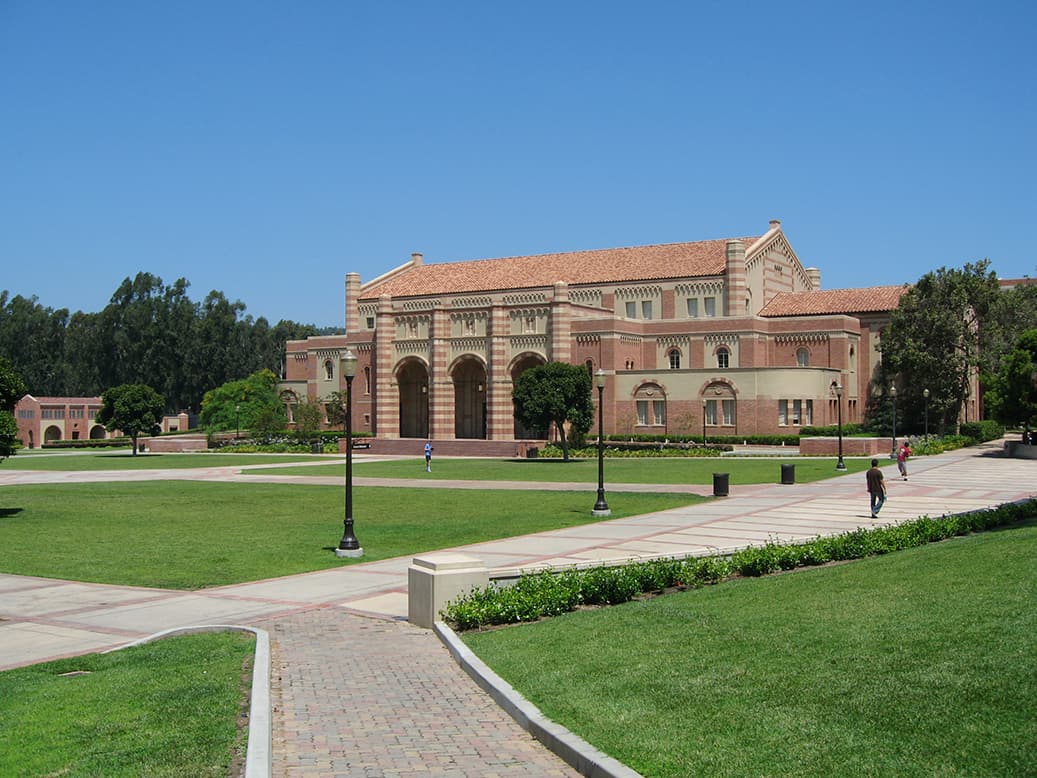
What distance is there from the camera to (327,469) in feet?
172

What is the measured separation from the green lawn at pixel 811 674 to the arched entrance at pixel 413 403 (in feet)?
225

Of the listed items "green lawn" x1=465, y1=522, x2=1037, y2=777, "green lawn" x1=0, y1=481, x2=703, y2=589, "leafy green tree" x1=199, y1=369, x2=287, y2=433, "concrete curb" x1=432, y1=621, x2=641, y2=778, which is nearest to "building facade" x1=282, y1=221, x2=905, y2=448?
"leafy green tree" x1=199, y1=369, x2=287, y2=433

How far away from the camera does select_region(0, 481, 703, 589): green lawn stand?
1955 cm

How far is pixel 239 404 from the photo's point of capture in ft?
287

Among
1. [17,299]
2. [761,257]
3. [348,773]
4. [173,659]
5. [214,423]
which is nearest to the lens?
[348,773]

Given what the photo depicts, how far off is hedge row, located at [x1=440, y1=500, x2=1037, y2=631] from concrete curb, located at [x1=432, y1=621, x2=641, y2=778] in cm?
184

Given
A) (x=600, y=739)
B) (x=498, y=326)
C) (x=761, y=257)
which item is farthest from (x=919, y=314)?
(x=600, y=739)

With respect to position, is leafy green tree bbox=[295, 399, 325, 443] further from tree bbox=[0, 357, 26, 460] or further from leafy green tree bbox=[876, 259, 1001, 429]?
tree bbox=[0, 357, 26, 460]

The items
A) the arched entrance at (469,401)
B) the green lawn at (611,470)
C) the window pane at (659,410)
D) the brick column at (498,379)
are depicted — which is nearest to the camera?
the green lawn at (611,470)

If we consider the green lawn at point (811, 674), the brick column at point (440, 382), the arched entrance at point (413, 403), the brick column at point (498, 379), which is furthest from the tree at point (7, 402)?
the arched entrance at point (413, 403)

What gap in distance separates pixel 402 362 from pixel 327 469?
27645mm

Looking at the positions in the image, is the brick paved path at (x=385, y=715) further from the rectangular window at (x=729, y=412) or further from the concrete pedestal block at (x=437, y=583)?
the rectangular window at (x=729, y=412)

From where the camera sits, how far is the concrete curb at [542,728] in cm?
723

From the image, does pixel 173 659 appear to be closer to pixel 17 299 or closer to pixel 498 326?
pixel 498 326
